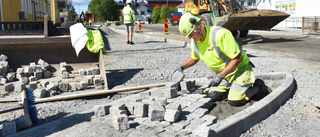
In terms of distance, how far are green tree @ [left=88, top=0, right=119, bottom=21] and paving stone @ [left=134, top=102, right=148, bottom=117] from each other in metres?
87.5

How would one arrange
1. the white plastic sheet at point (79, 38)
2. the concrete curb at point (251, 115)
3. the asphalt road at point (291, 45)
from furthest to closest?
the asphalt road at point (291, 45) < the white plastic sheet at point (79, 38) < the concrete curb at point (251, 115)

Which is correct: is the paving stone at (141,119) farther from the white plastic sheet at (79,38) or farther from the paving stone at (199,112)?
the white plastic sheet at (79,38)

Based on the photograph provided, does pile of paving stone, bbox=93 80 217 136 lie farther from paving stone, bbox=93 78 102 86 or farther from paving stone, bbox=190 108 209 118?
paving stone, bbox=93 78 102 86

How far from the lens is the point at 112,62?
8406mm

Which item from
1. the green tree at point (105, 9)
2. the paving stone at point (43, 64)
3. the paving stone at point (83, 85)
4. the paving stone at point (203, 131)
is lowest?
the paving stone at point (203, 131)

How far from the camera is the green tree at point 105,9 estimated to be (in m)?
87.7

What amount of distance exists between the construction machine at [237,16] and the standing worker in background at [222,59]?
24.4ft

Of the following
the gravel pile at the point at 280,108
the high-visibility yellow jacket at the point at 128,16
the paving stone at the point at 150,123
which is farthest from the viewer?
the high-visibility yellow jacket at the point at 128,16

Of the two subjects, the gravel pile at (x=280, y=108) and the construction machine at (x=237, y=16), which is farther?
the construction machine at (x=237, y=16)

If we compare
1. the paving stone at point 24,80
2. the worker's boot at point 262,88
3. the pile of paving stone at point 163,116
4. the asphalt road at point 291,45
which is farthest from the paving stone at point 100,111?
the asphalt road at point 291,45

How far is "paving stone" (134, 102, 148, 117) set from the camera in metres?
3.47

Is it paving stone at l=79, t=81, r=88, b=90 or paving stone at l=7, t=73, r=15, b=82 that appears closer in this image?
paving stone at l=79, t=81, r=88, b=90

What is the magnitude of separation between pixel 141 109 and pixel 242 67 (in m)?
1.74

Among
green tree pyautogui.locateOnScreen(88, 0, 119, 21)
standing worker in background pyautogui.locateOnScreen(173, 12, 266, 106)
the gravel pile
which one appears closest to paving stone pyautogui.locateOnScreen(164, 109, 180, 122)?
the gravel pile
